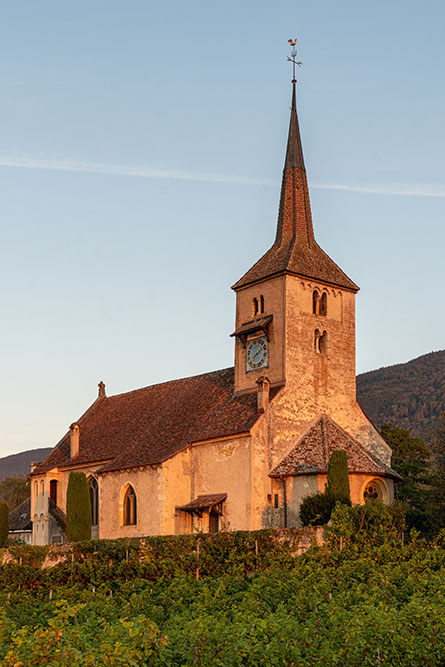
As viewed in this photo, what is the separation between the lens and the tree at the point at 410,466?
50.7 metres

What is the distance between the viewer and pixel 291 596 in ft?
77.8

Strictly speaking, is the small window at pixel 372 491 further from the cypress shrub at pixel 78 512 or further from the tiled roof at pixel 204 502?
the cypress shrub at pixel 78 512

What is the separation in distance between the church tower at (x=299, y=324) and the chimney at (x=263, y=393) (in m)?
1.49

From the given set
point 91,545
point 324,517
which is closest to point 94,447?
point 91,545

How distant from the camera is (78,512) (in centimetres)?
4372

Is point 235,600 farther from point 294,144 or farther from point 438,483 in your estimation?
point 294,144

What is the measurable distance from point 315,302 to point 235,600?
22853 millimetres

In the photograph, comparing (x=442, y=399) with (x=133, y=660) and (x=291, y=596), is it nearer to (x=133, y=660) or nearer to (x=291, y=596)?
(x=291, y=596)

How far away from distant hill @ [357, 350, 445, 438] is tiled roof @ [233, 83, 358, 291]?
57218 mm

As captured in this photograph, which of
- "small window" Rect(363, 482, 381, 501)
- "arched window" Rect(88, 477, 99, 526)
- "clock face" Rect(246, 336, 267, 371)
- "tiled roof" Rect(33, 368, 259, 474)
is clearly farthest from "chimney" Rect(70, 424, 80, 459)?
"small window" Rect(363, 482, 381, 501)

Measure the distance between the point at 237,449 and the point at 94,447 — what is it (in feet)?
49.0

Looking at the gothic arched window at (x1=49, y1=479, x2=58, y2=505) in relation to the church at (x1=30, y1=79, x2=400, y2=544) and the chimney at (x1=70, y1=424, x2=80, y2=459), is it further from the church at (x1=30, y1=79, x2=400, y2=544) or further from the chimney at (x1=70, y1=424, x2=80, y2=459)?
the church at (x1=30, y1=79, x2=400, y2=544)

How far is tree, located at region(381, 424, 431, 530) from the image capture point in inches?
1994

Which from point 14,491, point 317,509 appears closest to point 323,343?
point 317,509
